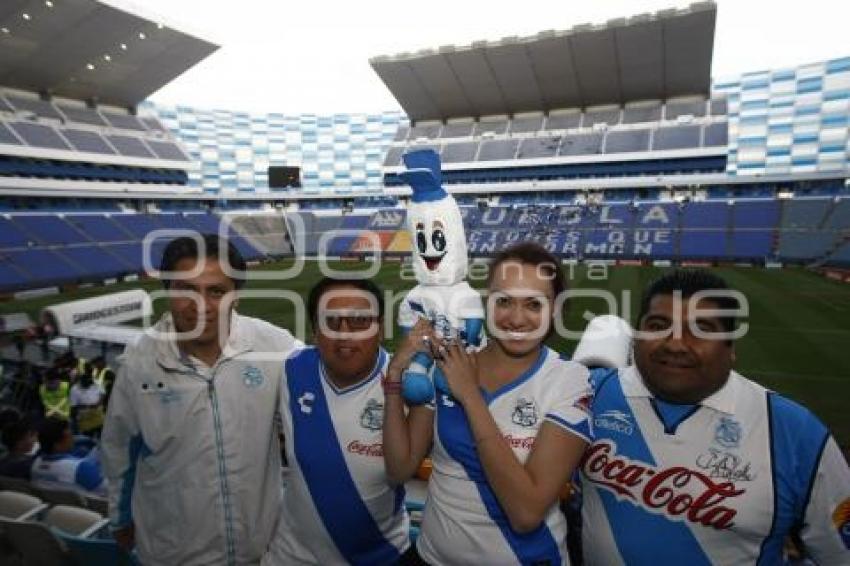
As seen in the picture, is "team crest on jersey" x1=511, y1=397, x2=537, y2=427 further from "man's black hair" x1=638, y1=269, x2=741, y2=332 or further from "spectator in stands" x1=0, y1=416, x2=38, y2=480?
"spectator in stands" x1=0, y1=416, x2=38, y2=480

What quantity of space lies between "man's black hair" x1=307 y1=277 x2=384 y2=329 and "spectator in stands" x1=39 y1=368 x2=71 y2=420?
24.0 feet

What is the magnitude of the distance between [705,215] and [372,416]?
44300mm

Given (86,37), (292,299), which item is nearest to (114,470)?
(292,299)

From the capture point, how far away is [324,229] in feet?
174

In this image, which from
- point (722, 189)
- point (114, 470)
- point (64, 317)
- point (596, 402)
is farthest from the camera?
point (722, 189)

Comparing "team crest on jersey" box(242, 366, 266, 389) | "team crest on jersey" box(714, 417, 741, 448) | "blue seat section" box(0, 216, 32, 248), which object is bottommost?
"team crest on jersey" box(714, 417, 741, 448)

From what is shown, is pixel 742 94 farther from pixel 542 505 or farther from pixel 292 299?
pixel 542 505

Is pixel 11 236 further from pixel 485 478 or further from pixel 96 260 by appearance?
pixel 485 478

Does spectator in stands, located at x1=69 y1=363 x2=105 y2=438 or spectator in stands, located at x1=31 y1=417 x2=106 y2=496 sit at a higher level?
spectator in stands, located at x1=31 y1=417 x2=106 y2=496

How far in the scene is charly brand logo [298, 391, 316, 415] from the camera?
250 cm

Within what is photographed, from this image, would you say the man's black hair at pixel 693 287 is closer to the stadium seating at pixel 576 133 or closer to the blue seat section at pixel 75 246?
the blue seat section at pixel 75 246

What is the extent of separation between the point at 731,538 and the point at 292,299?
926 inches

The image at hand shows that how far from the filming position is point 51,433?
4434 mm

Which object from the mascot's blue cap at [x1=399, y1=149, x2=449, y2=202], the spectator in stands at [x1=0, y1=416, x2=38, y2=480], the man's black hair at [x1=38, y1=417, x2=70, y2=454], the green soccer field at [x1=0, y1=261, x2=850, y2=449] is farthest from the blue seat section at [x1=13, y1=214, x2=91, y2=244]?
the mascot's blue cap at [x1=399, y1=149, x2=449, y2=202]
